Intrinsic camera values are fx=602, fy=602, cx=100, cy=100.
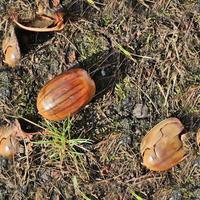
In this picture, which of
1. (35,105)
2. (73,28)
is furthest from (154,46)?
(35,105)

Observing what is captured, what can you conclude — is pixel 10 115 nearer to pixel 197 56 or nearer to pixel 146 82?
pixel 146 82

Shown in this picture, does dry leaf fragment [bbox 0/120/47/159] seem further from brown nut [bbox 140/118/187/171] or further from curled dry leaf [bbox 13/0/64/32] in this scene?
brown nut [bbox 140/118/187/171]

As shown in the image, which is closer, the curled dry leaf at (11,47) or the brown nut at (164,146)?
the brown nut at (164,146)

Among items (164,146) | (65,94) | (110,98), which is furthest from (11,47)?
(164,146)

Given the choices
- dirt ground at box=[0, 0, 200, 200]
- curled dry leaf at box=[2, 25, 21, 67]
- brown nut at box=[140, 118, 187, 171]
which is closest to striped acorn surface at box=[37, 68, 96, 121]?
dirt ground at box=[0, 0, 200, 200]

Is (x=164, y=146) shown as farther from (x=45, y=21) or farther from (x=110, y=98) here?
(x=45, y=21)

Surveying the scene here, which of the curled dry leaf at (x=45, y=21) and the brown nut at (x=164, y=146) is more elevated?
the curled dry leaf at (x=45, y=21)

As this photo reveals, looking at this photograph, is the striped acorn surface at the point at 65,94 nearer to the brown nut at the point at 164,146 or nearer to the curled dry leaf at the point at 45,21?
the curled dry leaf at the point at 45,21

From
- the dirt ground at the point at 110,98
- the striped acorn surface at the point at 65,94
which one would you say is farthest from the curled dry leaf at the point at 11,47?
the striped acorn surface at the point at 65,94
